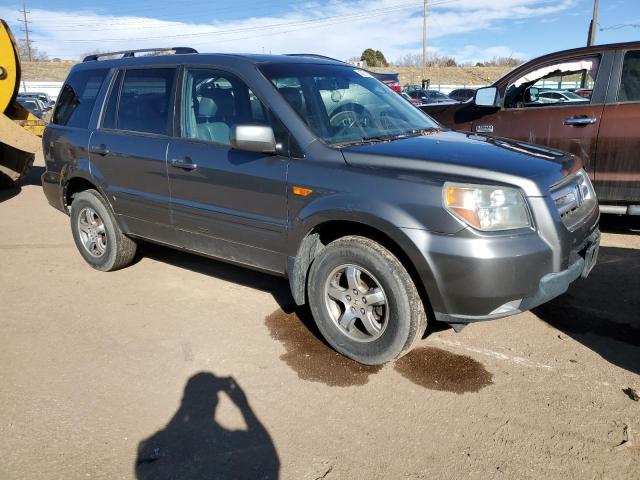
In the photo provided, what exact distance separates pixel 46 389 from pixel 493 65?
86323 millimetres

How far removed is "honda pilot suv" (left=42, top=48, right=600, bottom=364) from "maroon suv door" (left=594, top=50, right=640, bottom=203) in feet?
6.79

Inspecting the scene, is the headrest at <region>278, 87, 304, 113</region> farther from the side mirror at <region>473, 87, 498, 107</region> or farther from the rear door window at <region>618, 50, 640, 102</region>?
the rear door window at <region>618, 50, 640, 102</region>

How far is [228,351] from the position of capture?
12.1 ft

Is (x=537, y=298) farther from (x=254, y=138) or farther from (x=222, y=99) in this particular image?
(x=222, y=99)

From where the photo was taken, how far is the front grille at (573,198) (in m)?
3.20

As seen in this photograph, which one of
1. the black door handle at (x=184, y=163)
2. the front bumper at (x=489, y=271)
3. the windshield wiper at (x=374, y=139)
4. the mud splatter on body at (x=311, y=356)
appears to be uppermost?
the windshield wiper at (x=374, y=139)

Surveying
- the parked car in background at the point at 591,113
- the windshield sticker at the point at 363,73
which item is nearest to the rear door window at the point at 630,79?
the parked car in background at the point at 591,113

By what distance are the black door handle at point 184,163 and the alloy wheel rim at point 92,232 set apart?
145 cm

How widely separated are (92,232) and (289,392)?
10.1 feet

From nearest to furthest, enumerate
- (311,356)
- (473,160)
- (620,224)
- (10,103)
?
(473,160) → (311,356) → (620,224) → (10,103)

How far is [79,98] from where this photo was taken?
523cm

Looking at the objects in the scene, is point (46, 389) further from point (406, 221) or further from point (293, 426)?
point (406, 221)

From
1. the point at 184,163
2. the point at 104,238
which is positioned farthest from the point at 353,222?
the point at 104,238

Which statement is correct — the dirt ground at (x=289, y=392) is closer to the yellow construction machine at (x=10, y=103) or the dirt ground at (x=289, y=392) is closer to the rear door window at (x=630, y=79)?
the rear door window at (x=630, y=79)
